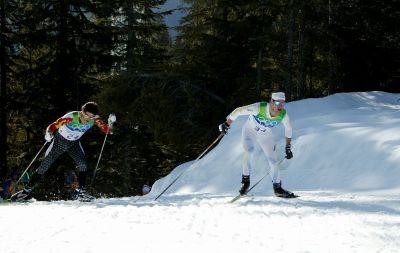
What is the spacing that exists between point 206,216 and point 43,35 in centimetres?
1923

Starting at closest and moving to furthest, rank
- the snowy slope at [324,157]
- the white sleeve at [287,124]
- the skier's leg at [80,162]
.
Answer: the white sleeve at [287,124]
the skier's leg at [80,162]
the snowy slope at [324,157]

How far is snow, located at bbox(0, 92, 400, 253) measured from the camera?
14.8ft

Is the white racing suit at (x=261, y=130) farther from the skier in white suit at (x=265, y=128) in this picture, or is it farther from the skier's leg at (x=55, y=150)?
the skier's leg at (x=55, y=150)

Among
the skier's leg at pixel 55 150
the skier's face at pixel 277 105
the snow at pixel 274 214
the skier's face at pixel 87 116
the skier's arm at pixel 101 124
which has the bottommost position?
the snow at pixel 274 214

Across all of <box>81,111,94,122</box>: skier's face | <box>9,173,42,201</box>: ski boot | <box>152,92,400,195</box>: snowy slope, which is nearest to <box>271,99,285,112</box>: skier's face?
<box>152,92,400,195</box>: snowy slope

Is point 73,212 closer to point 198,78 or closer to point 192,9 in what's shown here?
point 198,78

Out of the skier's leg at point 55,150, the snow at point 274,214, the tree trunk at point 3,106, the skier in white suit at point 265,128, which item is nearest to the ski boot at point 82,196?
the snow at point 274,214

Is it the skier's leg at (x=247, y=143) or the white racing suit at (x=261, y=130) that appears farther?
the skier's leg at (x=247, y=143)

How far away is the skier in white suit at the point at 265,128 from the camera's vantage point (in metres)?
7.71

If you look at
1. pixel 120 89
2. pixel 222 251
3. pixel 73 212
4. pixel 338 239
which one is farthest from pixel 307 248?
pixel 120 89

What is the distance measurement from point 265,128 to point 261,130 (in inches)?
3.2

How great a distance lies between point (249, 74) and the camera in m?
18.6

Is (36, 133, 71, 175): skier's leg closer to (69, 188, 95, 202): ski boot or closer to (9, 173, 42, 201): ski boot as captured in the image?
(9, 173, 42, 201): ski boot

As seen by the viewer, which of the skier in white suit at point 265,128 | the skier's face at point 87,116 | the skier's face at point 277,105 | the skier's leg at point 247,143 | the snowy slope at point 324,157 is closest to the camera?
the skier's face at point 277,105
